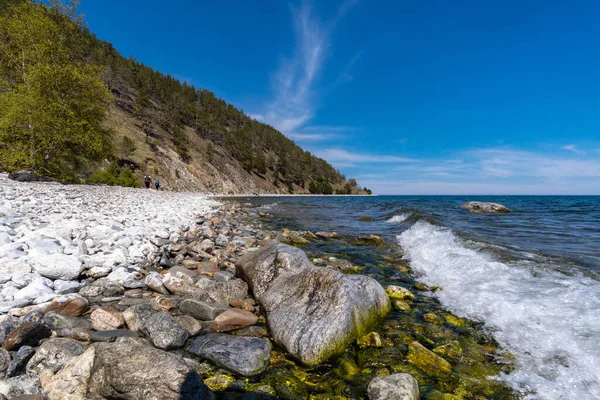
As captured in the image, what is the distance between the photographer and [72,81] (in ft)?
74.5

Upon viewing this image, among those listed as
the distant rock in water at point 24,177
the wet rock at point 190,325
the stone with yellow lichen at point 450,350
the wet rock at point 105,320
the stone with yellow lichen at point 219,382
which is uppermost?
the distant rock in water at point 24,177

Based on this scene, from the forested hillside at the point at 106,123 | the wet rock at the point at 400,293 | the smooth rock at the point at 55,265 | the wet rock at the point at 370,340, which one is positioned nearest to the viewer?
the wet rock at the point at 370,340

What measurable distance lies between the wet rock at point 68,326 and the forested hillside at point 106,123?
907 inches

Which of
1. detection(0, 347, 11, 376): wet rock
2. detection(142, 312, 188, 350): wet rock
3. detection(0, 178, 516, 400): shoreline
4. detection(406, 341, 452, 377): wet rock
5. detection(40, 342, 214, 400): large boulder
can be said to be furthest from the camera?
detection(142, 312, 188, 350): wet rock

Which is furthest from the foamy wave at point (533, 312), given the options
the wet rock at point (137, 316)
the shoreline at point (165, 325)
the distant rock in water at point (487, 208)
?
the distant rock in water at point (487, 208)

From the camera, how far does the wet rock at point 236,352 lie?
3924 mm

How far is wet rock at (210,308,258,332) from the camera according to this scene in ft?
16.2

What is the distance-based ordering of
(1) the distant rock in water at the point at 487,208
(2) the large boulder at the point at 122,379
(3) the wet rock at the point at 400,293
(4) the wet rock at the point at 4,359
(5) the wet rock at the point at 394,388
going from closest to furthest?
1. (2) the large boulder at the point at 122,379
2. (4) the wet rock at the point at 4,359
3. (5) the wet rock at the point at 394,388
4. (3) the wet rock at the point at 400,293
5. (1) the distant rock in water at the point at 487,208

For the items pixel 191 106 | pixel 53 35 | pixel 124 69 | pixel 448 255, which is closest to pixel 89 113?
pixel 53 35

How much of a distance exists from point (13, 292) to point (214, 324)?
3222mm

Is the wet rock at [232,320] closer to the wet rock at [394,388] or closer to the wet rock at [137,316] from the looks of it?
the wet rock at [137,316]

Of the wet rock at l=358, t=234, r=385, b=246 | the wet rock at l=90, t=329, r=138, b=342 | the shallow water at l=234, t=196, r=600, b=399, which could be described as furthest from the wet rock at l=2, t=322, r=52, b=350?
the wet rock at l=358, t=234, r=385, b=246

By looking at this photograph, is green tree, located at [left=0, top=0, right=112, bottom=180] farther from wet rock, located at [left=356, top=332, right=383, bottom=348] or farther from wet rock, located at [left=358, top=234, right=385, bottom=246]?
wet rock, located at [left=356, top=332, right=383, bottom=348]

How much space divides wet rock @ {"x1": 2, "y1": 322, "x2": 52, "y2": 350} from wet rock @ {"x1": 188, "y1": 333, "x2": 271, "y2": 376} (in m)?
1.94
